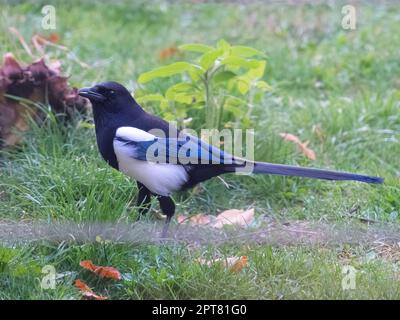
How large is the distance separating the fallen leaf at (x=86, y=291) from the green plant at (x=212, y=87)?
1.16 m

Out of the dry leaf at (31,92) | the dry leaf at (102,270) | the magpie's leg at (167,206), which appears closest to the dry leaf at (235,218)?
the magpie's leg at (167,206)

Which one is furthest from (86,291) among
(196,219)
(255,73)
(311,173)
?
(255,73)

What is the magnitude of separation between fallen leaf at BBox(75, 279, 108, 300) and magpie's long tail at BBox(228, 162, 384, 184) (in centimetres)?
90

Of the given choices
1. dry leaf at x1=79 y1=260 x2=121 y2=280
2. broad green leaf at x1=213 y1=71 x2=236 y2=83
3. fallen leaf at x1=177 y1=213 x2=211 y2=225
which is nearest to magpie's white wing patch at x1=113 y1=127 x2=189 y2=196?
fallen leaf at x1=177 y1=213 x2=211 y2=225

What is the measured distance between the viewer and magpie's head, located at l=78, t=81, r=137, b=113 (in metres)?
3.67

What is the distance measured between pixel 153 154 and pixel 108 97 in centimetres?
32

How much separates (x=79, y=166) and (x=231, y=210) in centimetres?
71

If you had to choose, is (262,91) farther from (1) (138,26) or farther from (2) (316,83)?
(1) (138,26)

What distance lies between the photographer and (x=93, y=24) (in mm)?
6367

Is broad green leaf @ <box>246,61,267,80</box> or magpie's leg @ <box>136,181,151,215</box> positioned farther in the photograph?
broad green leaf @ <box>246,61,267,80</box>

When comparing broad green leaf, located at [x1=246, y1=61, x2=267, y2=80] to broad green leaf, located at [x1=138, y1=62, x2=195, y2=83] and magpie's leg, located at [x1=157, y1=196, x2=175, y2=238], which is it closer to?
broad green leaf, located at [x1=138, y1=62, x2=195, y2=83]

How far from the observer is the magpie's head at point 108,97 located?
144 inches

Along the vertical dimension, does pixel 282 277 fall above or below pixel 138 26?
below
